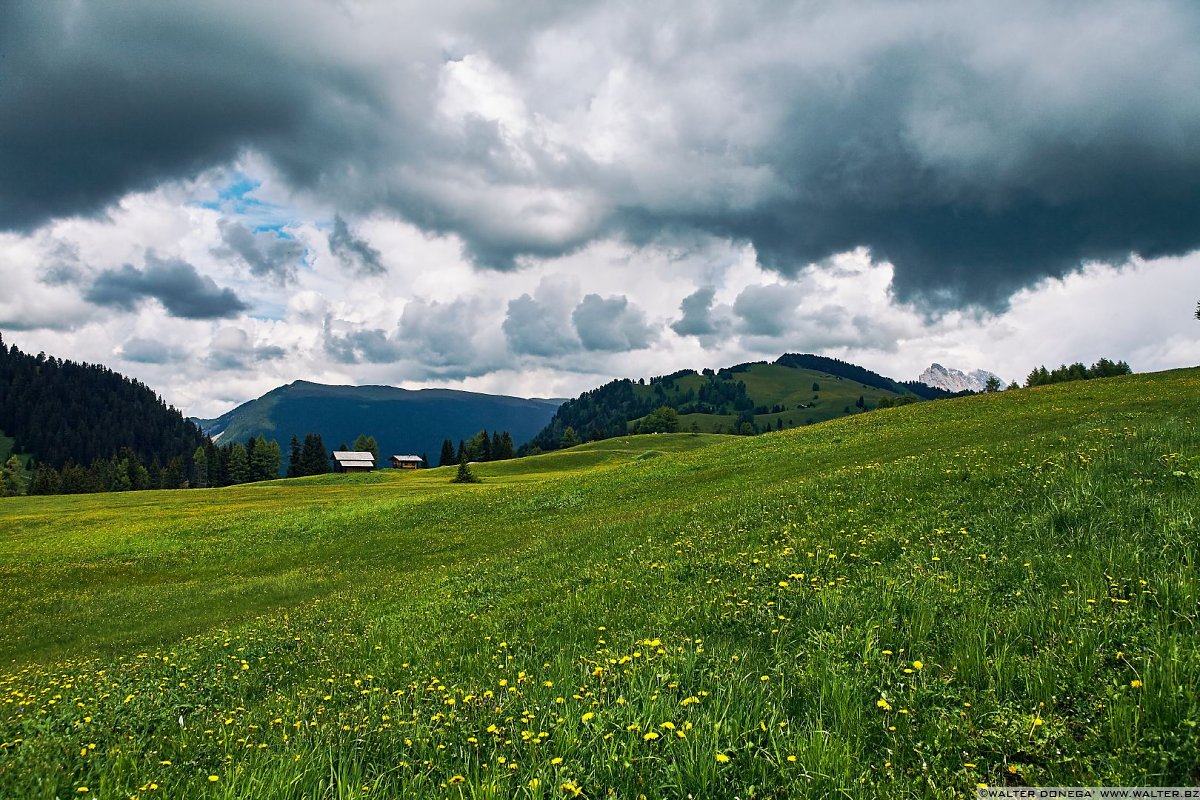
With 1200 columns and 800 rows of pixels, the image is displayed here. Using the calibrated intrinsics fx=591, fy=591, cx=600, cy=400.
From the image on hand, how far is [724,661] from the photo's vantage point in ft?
22.6

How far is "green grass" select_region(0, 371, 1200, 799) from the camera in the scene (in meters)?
4.66

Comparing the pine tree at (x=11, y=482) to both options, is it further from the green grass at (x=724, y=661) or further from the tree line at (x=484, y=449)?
the green grass at (x=724, y=661)

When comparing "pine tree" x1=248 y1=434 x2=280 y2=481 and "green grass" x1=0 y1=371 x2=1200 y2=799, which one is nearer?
"green grass" x1=0 y1=371 x2=1200 y2=799

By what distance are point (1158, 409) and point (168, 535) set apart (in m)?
63.5

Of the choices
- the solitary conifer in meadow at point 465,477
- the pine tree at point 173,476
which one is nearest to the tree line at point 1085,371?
Result: the solitary conifer in meadow at point 465,477

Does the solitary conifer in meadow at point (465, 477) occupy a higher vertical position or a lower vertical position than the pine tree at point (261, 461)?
lower

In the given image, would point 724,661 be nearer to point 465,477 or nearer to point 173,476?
point 465,477

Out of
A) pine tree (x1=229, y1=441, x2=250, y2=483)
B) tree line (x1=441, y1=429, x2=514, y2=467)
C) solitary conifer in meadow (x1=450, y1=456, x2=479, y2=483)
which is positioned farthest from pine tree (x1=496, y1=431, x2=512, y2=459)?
solitary conifer in meadow (x1=450, y1=456, x2=479, y2=483)

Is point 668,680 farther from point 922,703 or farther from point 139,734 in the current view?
point 139,734

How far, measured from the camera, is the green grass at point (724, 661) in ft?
15.3

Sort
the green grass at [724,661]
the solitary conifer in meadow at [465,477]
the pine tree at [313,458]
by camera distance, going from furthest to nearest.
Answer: the pine tree at [313,458]
the solitary conifer in meadow at [465,477]
the green grass at [724,661]

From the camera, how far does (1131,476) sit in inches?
487

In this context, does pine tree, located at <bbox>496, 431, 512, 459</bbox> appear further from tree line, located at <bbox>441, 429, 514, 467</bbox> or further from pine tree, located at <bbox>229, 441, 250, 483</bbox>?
pine tree, located at <bbox>229, 441, 250, 483</bbox>

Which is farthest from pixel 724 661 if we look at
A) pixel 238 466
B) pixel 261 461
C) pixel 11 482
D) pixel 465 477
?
pixel 11 482
